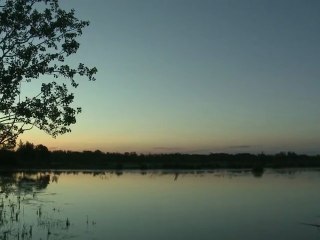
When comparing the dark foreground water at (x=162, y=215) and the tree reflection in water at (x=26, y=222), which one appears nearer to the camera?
the tree reflection in water at (x=26, y=222)

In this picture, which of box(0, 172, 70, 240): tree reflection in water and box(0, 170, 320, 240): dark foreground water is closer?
box(0, 172, 70, 240): tree reflection in water

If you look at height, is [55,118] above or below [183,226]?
above

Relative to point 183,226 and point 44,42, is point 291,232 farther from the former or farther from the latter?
point 44,42

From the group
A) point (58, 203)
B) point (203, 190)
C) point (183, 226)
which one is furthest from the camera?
point (203, 190)

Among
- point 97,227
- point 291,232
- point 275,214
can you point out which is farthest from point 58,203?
point 291,232

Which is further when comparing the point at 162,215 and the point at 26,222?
the point at 162,215

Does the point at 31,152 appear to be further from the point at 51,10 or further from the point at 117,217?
the point at 51,10

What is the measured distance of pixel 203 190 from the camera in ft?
126

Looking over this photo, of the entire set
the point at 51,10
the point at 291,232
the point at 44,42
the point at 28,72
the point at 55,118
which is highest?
the point at 51,10

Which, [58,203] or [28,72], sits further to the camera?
[58,203]

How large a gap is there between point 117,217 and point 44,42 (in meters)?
12.2

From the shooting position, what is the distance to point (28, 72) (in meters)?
13.6

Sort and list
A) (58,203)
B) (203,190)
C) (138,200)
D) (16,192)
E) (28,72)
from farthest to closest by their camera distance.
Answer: (203,190)
(16,192)
(138,200)
(58,203)
(28,72)

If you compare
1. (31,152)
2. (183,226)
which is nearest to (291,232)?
(183,226)
